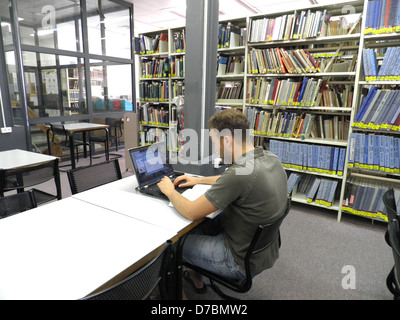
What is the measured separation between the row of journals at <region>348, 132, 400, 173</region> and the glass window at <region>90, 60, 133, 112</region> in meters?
5.22

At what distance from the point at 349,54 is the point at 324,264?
8.68ft

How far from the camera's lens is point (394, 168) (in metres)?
2.66

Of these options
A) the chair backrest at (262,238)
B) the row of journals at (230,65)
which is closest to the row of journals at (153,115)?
the row of journals at (230,65)

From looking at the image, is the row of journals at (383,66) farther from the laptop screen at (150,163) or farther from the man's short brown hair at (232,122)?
the laptop screen at (150,163)

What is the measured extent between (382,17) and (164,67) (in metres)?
2.79

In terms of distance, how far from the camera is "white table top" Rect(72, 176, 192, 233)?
1.40 m

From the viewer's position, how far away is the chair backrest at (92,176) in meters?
1.86

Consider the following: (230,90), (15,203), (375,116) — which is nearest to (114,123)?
(230,90)

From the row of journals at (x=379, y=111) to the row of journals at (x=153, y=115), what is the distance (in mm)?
2643

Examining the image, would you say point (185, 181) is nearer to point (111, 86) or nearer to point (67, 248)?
point (67, 248)

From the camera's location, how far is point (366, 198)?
113 inches

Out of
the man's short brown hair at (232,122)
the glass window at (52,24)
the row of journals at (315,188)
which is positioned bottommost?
the row of journals at (315,188)

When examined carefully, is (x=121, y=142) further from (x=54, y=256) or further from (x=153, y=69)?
(x=54, y=256)
